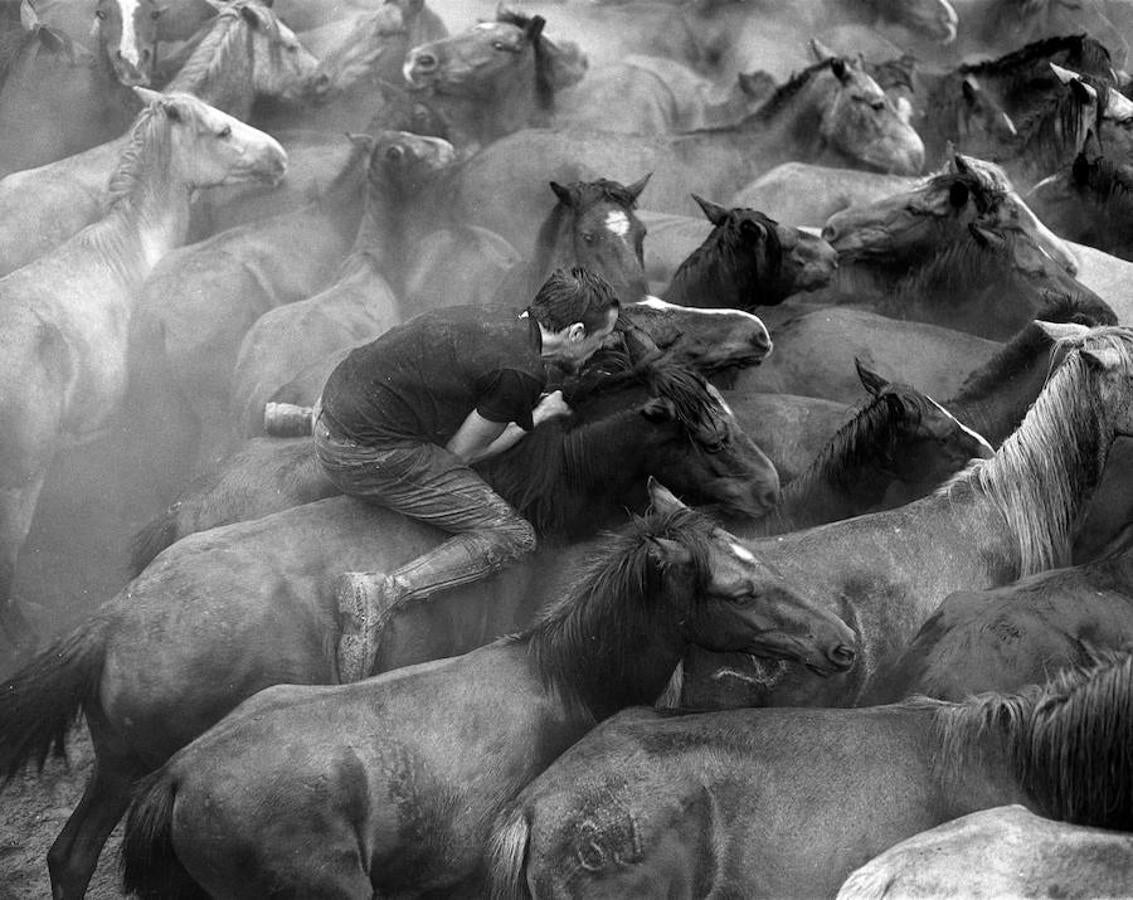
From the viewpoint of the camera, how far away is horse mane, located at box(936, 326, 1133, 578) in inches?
216

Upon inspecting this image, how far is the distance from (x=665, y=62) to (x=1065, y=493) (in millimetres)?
7786

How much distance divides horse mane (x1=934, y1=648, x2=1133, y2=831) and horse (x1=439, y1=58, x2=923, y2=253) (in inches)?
232

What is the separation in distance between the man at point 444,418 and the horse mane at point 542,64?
5519 mm

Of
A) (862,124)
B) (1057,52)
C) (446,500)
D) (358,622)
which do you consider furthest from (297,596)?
(1057,52)

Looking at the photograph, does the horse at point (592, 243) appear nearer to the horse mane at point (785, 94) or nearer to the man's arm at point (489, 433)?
the man's arm at point (489, 433)

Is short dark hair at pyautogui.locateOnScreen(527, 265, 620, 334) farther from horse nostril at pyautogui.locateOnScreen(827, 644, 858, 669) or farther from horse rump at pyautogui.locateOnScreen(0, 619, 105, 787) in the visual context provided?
horse rump at pyautogui.locateOnScreen(0, 619, 105, 787)

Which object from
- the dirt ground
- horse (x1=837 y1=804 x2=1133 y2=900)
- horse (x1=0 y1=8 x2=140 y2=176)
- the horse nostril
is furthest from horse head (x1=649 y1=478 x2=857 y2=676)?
horse (x1=0 y1=8 x2=140 y2=176)

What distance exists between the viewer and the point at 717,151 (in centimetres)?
979

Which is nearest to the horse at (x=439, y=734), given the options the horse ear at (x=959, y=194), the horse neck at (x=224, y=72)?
the horse ear at (x=959, y=194)

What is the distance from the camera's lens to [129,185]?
28.2 feet

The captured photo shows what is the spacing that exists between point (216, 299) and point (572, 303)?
3215 mm

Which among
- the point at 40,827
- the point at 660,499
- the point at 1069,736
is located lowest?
the point at 40,827

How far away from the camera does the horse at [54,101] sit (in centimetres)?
1005

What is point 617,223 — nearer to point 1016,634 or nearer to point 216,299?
point 216,299
